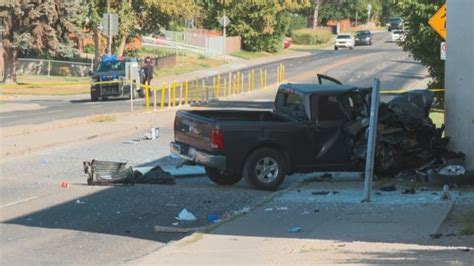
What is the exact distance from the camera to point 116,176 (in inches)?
530

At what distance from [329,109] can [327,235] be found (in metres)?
4.62

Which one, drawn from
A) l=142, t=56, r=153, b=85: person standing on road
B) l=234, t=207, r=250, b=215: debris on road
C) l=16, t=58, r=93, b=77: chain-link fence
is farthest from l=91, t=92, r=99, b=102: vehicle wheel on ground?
l=234, t=207, r=250, b=215: debris on road

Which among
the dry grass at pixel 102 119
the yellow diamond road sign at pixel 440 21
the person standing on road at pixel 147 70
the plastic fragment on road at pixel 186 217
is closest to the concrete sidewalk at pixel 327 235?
the plastic fragment on road at pixel 186 217

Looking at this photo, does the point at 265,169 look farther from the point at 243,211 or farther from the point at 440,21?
the point at 440,21

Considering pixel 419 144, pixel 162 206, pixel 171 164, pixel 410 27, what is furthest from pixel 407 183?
pixel 410 27

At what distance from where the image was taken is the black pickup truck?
41.5 feet

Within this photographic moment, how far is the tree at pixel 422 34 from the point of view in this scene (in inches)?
972

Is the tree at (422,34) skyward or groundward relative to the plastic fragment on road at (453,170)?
skyward

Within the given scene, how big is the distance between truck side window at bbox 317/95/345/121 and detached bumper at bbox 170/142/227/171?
1.91 m

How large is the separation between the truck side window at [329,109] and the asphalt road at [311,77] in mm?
14095

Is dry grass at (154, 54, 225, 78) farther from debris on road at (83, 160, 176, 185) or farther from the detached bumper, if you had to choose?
the detached bumper

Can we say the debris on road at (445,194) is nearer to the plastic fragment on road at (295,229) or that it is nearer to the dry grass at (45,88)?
the plastic fragment on road at (295,229)

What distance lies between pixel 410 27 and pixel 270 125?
14580 mm

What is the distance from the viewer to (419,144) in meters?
13.6
